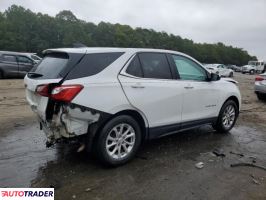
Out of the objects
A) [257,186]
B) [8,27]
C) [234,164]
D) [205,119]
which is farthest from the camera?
[8,27]

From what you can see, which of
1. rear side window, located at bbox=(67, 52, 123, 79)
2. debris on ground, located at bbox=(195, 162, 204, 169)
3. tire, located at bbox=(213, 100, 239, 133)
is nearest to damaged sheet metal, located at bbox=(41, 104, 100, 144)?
rear side window, located at bbox=(67, 52, 123, 79)

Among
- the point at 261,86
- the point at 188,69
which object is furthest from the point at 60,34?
the point at 188,69

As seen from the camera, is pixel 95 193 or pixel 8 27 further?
pixel 8 27

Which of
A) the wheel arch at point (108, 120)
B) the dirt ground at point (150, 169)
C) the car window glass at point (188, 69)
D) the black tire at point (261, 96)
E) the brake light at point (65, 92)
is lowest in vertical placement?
the dirt ground at point (150, 169)

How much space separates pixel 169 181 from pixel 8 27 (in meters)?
53.3

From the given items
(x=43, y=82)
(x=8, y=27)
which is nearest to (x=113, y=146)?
(x=43, y=82)

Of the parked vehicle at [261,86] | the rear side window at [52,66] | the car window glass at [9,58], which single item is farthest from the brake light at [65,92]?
the car window glass at [9,58]

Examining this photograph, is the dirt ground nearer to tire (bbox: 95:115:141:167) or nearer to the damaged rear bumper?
tire (bbox: 95:115:141:167)

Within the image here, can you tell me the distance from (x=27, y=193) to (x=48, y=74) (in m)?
1.64

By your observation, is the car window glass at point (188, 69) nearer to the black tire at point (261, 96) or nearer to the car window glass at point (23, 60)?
the black tire at point (261, 96)

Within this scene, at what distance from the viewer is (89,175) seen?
4.31m

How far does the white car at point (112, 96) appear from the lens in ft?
13.6

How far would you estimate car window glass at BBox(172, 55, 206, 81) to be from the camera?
18.1ft

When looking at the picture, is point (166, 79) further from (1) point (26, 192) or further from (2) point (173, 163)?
(1) point (26, 192)
